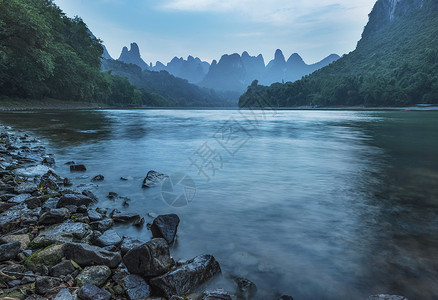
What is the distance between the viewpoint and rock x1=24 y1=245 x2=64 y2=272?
3046 millimetres

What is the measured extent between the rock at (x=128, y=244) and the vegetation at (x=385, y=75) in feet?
372

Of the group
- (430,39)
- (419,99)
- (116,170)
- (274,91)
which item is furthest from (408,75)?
(116,170)

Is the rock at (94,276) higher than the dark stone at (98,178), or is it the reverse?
the rock at (94,276)

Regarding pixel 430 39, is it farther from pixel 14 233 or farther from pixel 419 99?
pixel 14 233

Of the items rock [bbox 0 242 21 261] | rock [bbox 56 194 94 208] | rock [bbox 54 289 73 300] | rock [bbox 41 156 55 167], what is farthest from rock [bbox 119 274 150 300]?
rock [bbox 41 156 55 167]

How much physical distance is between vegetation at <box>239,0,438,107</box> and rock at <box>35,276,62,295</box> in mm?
Result: 114500

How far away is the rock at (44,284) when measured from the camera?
2666 millimetres

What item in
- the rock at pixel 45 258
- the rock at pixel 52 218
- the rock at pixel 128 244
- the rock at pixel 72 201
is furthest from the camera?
the rock at pixel 72 201

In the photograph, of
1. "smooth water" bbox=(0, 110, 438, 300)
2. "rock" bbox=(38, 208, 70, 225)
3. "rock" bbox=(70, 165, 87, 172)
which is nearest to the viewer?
"smooth water" bbox=(0, 110, 438, 300)

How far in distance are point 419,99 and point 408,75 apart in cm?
1208

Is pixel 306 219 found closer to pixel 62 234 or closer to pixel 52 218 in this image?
pixel 62 234

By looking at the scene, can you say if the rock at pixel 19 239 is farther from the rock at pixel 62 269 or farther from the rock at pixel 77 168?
the rock at pixel 77 168

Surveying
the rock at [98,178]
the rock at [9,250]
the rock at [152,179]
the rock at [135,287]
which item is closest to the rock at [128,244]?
the rock at [135,287]

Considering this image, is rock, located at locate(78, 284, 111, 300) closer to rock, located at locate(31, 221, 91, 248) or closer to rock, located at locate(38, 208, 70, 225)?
rock, located at locate(31, 221, 91, 248)
